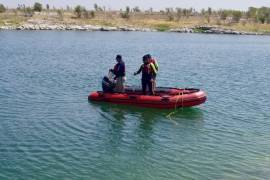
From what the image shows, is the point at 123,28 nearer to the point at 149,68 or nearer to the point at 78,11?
the point at 78,11

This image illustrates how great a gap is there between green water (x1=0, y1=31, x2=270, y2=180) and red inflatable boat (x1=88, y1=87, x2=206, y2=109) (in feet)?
1.19

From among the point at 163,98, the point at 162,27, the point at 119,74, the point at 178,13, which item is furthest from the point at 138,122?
the point at 178,13

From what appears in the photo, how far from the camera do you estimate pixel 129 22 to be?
336ft

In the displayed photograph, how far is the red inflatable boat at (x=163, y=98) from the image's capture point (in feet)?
73.1

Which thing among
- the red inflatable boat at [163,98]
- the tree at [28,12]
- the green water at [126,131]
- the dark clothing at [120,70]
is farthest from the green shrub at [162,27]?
the red inflatable boat at [163,98]

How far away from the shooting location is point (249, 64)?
4281 centimetres

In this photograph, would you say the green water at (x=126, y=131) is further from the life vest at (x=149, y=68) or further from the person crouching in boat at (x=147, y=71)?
the life vest at (x=149, y=68)

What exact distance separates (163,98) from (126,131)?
3.96 metres

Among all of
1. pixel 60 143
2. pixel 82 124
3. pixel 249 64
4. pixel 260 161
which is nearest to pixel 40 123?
pixel 82 124

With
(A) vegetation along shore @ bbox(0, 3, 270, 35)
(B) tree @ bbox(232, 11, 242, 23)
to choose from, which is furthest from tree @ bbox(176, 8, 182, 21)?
(B) tree @ bbox(232, 11, 242, 23)

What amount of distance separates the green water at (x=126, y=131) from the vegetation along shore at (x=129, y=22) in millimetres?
58355

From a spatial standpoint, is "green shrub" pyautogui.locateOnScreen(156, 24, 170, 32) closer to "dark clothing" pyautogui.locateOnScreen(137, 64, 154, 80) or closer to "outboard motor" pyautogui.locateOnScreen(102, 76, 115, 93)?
"outboard motor" pyautogui.locateOnScreen(102, 76, 115, 93)

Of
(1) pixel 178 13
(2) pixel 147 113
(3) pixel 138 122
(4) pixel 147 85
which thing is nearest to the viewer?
(3) pixel 138 122

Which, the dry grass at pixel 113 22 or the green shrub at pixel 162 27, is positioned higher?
the dry grass at pixel 113 22
